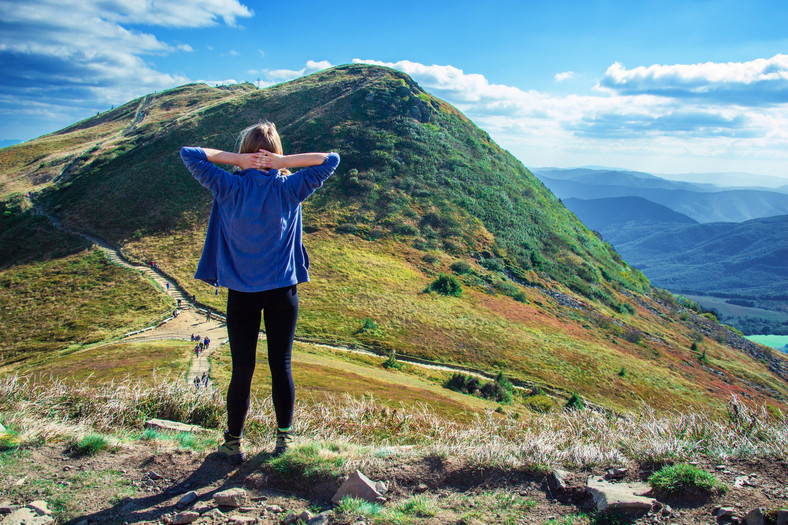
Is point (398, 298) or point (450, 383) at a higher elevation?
point (398, 298)

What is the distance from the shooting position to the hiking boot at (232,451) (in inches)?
147

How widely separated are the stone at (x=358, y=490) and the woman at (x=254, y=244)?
2.60ft

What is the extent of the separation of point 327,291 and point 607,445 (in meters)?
34.3

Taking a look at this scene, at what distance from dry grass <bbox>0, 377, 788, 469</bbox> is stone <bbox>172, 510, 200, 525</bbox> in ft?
3.79

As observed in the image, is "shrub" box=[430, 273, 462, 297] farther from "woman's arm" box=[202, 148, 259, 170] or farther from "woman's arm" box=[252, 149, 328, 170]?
"woman's arm" box=[202, 148, 259, 170]

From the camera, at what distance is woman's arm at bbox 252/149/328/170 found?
3.70 meters

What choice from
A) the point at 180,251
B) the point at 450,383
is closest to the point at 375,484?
the point at 450,383

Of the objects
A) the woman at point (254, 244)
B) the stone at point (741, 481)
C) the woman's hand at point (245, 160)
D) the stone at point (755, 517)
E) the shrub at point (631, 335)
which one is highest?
the woman's hand at point (245, 160)

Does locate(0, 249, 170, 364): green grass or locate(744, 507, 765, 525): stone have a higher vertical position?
locate(744, 507, 765, 525): stone

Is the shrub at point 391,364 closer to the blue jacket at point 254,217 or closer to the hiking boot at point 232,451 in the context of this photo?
the hiking boot at point 232,451

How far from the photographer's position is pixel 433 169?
216ft

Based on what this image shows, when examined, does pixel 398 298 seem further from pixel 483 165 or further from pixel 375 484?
pixel 483 165

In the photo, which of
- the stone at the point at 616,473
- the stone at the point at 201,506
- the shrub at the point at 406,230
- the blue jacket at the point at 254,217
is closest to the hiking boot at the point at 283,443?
the stone at the point at 201,506

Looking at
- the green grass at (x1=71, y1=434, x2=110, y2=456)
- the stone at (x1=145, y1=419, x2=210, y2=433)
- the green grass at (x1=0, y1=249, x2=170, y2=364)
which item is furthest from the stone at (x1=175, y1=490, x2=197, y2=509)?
the green grass at (x1=0, y1=249, x2=170, y2=364)
